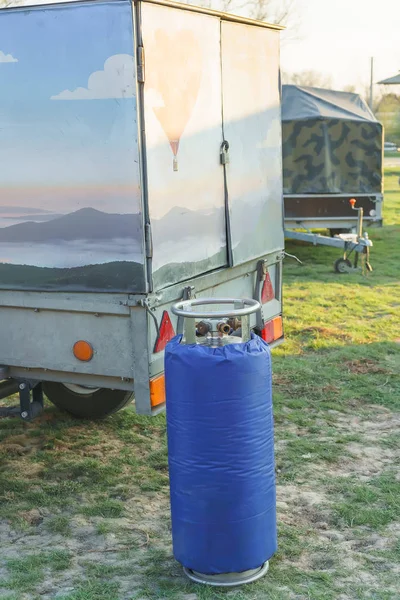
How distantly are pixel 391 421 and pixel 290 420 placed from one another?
2.49 ft

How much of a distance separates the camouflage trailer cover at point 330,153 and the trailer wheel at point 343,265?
5.45 feet

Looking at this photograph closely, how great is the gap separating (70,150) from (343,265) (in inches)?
331

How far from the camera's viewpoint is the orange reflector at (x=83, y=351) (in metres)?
4.49

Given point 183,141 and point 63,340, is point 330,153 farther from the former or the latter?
point 63,340

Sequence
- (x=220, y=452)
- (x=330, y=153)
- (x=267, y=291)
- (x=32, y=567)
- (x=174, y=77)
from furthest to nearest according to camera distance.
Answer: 1. (x=330, y=153)
2. (x=267, y=291)
3. (x=174, y=77)
4. (x=32, y=567)
5. (x=220, y=452)

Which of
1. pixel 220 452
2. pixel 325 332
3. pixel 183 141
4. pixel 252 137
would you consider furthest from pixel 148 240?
pixel 325 332

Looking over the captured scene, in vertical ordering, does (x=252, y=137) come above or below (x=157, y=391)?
above

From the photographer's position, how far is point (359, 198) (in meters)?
13.5

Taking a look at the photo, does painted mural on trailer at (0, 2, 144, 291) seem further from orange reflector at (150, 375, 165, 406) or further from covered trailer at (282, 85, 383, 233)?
covered trailer at (282, 85, 383, 233)

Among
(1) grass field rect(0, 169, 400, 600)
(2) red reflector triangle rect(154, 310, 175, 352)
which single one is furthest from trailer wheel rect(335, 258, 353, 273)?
(2) red reflector triangle rect(154, 310, 175, 352)

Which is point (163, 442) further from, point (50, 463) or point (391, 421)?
point (391, 421)

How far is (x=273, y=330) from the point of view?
5.96m

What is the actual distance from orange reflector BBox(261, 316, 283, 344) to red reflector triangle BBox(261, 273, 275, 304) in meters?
0.18

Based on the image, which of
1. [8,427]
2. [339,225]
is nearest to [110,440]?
[8,427]
